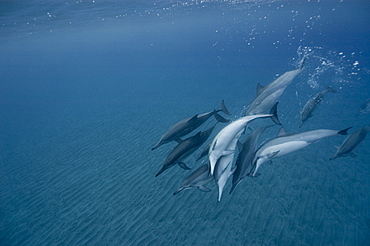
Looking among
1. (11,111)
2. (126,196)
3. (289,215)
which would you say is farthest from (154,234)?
(11,111)

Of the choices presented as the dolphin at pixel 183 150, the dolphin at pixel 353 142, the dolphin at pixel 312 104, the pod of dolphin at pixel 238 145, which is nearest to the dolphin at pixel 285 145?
the pod of dolphin at pixel 238 145

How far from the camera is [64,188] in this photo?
745 centimetres

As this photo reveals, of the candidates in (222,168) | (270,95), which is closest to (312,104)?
(270,95)

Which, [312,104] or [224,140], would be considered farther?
[312,104]

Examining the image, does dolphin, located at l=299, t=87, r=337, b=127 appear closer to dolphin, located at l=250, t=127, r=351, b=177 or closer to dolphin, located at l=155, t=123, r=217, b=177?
dolphin, located at l=250, t=127, r=351, b=177

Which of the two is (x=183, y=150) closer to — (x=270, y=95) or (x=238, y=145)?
(x=238, y=145)

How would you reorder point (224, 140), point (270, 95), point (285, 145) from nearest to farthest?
point (224, 140) → point (285, 145) → point (270, 95)

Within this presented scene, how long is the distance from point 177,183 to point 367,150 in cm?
836

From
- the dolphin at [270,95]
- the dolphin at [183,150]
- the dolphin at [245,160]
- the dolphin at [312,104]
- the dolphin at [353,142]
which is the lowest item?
the dolphin at [353,142]

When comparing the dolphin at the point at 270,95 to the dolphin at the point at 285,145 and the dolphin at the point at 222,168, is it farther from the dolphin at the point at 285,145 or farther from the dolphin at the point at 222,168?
the dolphin at the point at 222,168

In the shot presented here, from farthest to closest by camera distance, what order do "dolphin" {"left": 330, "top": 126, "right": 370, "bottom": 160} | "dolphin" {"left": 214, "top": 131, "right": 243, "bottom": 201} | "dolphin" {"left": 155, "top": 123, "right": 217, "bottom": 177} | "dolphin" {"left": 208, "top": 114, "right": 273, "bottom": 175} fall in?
"dolphin" {"left": 330, "top": 126, "right": 370, "bottom": 160}, "dolphin" {"left": 155, "top": 123, "right": 217, "bottom": 177}, "dolphin" {"left": 214, "top": 131, "right": 243, "bottom": 201}, "dolphin" {"left": 208, "top": 114, "right": 273, "bottom": 175}

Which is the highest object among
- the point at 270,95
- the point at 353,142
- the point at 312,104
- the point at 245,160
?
the point at 270,95

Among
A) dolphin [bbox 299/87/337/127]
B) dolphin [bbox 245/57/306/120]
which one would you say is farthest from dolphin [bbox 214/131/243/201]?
dolphin [bbox 299/87/337/127]

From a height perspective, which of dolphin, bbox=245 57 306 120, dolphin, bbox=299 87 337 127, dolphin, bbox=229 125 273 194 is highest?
dolphin, bbox=245 57 306 120
